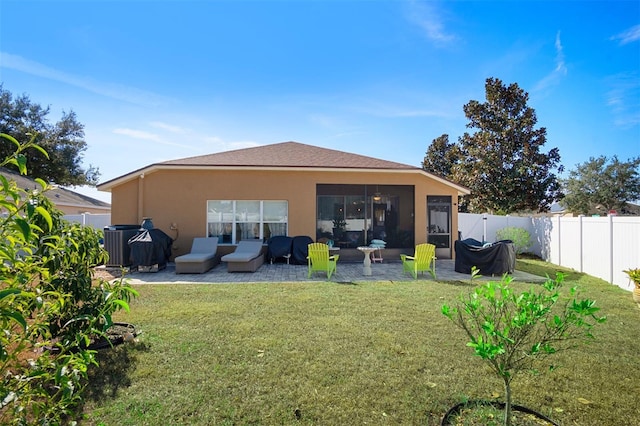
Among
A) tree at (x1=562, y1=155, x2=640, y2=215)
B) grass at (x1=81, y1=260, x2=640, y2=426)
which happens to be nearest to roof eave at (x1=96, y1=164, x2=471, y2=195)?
grass at (x1=81, y1=260, x2=640, y2=426)

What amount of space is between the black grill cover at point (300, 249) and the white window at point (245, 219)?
36.8 inches

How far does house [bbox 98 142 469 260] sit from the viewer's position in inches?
485

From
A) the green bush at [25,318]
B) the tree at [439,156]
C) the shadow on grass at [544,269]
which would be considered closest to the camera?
the green bush at [25,318]

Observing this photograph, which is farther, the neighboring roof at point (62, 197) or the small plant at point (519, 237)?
the neighboring roof at point (62, 197)

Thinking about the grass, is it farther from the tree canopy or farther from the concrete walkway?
the tree canopy

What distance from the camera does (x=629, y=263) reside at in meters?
8.30

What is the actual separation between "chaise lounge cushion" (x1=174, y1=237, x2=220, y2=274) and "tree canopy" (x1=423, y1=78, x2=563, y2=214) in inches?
630

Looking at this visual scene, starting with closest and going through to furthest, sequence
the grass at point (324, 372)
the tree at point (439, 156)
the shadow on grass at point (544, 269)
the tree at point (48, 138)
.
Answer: the grass at point (324, 372) < the shadow on grass at point (544, 269) < the tree at point (48, 138) < the tree at point (439, 156)

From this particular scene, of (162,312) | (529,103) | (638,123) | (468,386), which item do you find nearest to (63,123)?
(162,312)

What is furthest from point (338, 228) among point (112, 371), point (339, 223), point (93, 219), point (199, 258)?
Answer: point (93, 219)

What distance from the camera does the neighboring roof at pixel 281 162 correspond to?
1198 cm

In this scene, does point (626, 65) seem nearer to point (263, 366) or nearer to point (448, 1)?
point (448, 1)

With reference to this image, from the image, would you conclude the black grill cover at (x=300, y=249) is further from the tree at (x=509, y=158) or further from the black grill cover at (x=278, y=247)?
the tree at (x=509, y=158)

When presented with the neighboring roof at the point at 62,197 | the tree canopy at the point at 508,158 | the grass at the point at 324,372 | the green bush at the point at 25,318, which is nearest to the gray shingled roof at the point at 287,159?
the grass at the point at 324,372
